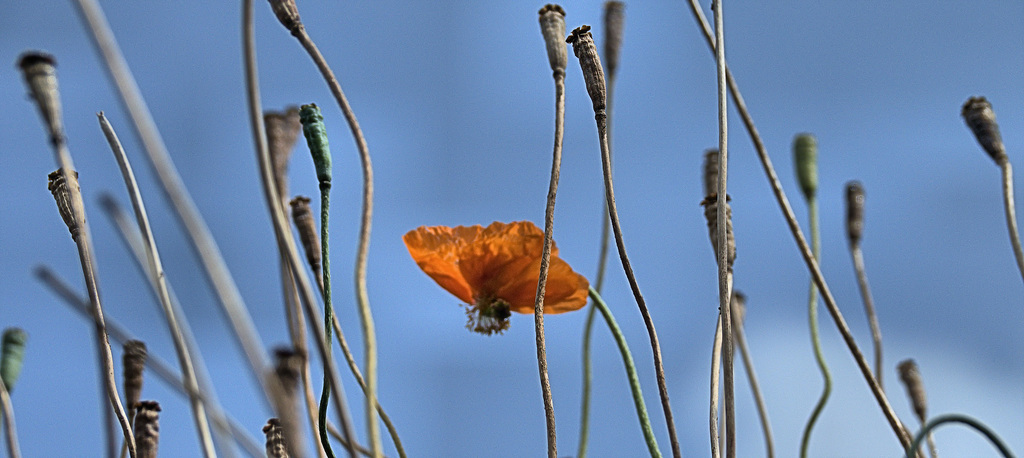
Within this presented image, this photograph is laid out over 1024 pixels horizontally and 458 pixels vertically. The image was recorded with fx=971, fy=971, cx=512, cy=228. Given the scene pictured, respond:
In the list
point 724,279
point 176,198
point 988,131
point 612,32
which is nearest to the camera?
point 176,198

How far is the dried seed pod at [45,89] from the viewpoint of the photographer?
1.36ft

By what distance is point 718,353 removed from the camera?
0.59 meters

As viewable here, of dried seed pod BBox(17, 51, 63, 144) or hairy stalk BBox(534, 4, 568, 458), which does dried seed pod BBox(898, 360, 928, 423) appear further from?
dried seed pod BBox(17, 51, 63, 144)

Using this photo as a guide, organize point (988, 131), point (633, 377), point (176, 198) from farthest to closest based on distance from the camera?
point (988, 131), point (633, 377), point (176, 198)

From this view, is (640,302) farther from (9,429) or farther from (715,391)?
(9,429)

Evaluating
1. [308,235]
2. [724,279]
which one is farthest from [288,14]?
[724,279]

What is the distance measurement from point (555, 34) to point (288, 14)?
177 millimetres

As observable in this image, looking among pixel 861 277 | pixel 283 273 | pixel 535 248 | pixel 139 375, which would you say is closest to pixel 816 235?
pixel 861 277

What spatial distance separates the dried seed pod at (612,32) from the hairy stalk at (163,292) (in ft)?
1.64

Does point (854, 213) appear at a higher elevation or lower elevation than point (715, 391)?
higher

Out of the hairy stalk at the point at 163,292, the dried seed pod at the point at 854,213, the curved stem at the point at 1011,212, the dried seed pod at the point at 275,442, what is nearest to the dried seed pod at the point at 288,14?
the hairy stalk at the point at 163,292

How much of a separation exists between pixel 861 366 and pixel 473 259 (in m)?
0.34

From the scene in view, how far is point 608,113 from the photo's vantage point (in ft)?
2.64

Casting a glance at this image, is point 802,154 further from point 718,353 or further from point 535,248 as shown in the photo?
point 718,353
